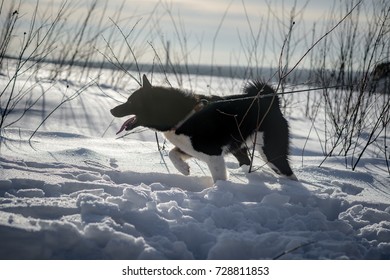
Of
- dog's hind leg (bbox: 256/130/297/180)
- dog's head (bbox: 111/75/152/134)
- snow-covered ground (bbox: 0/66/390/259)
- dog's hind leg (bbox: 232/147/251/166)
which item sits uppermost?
dog's head (bbox: 111/75/152/134)

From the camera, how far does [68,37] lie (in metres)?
5.48

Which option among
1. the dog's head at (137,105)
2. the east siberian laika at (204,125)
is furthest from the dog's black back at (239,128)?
the dog's head at (137,105)

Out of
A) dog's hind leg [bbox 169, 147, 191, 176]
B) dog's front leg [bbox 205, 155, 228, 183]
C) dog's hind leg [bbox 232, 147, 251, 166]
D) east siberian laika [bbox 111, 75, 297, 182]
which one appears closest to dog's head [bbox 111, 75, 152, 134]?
east siberian laika [bbox 111, 75, 297, 182]

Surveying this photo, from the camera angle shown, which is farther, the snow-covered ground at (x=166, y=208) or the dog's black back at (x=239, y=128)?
the dog's black back at (x=239, y=128)

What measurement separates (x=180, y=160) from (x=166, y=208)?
950 mm

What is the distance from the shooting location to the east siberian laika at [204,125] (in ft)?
9.93

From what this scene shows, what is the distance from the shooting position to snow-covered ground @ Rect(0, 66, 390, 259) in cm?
169

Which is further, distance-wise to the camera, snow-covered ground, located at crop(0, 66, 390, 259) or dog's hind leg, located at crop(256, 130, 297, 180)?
dog's hind leg, located at crop(256, 130, 297, 180)

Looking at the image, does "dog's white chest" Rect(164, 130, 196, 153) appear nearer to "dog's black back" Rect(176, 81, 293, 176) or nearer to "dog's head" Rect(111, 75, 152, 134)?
"dog's black back" Rect(176, 81, 293, 176)

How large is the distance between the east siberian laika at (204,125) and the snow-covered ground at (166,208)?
177mm

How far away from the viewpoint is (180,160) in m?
3.07

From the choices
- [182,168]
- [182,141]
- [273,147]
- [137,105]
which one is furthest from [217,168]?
[137,105]

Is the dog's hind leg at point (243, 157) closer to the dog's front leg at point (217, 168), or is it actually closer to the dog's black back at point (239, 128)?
the dog's black back at point (239, 128)
